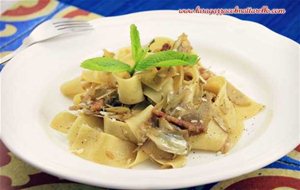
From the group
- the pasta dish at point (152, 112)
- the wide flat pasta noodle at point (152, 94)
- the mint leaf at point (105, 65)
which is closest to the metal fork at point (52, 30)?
the pasta dish at point (152, 112)

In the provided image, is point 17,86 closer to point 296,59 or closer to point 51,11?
point 51,11

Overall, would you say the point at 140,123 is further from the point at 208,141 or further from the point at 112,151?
the point at 208,141

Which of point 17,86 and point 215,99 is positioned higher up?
point 17,86

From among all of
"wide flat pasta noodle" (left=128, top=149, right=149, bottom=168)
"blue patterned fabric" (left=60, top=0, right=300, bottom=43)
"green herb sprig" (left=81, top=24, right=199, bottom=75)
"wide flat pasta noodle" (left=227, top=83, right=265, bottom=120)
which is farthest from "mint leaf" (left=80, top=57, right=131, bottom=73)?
"blue patterned fabric" (left=60, top=0, right=300, bottom=43)

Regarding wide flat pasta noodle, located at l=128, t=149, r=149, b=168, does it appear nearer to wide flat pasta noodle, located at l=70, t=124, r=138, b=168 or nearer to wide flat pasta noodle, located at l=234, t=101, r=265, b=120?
wide flat pasta noodle, located at l=70, t=124, r=138, b=168

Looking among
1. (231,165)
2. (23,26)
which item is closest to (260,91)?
(231,165)

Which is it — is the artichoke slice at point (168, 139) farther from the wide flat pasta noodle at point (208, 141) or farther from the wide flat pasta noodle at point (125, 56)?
the wide flat pasta noodle at point (125, 56)
